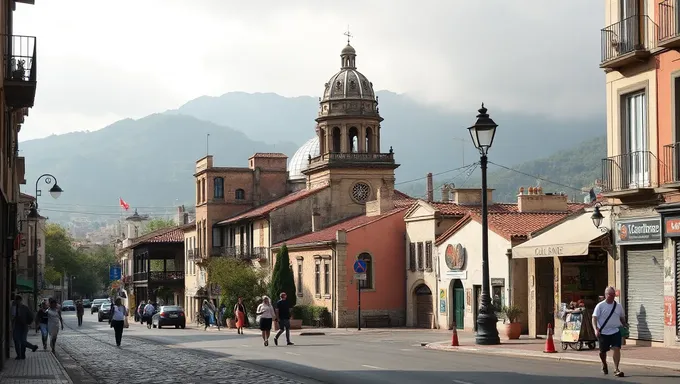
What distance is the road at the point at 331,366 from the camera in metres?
20.0

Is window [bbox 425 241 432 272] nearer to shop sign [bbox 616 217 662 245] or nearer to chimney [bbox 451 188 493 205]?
chimney [bbox 451 188 493 205]

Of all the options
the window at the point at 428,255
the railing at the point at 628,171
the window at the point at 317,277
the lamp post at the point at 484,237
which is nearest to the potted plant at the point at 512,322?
the lamp post at the point at 484,237

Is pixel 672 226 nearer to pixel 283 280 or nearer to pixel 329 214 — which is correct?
pixel 283 280

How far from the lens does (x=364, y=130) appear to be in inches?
2579

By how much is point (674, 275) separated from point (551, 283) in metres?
10.6

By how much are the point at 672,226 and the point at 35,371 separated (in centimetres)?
1516

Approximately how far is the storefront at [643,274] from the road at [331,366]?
14.4 feet

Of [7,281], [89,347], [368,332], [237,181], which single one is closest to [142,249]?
[237,181]

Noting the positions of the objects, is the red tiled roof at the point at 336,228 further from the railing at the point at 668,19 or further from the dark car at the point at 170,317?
the railing at the point at 668,19

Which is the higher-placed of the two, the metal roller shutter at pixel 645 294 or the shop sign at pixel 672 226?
the shop sign at pixel 672 226

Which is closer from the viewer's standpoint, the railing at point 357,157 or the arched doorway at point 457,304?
the arched doorway at point 457,304

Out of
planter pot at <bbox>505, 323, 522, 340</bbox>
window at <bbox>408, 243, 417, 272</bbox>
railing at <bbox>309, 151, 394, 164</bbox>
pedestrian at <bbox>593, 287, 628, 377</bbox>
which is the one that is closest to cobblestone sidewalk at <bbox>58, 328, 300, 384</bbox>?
pedestrian at <bbox>593, 287, 628, 377</bbox>

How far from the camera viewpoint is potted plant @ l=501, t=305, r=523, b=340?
35219 millimetres

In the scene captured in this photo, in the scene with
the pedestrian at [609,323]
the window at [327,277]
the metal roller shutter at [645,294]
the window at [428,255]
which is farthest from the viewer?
the window at [327,277]
